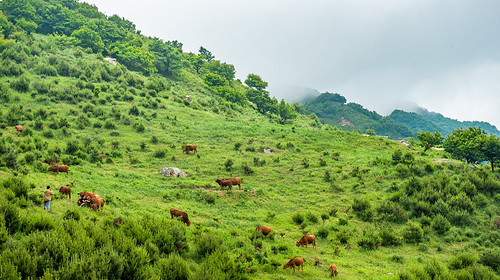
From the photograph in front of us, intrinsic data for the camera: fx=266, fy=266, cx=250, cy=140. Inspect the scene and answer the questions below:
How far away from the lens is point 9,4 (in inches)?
2516

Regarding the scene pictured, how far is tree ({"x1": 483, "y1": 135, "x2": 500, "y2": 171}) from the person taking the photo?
982 inches

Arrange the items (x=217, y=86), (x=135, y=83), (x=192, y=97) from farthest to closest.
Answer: (x=217, y=86)
(x=192, y=97)
(x=135, y=83)

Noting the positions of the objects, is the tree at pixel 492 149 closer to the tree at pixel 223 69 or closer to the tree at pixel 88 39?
the tree at pixel 223 69

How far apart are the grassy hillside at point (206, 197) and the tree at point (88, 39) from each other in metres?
21.0

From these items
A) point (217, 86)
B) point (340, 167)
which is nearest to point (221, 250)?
point (340, 167)

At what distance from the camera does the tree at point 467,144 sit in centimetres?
2703

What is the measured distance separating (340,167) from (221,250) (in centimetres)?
2338

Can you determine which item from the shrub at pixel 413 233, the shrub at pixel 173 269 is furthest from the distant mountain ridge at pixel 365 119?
the shrub at pixel 173 269

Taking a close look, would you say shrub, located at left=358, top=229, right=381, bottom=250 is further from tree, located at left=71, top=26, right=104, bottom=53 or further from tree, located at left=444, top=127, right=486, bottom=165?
tree, located at left=71, top=26, right=104, bottom=53

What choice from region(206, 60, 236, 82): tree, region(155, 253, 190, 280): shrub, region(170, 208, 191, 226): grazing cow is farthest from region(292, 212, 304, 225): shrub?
region(206, 60, 236, 82): tree

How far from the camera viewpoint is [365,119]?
140 meters

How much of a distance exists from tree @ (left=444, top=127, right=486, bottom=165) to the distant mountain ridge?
93.2 meters

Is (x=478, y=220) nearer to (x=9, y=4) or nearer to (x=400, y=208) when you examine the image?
(x=400, y=208)

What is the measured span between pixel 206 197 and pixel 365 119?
447ft
